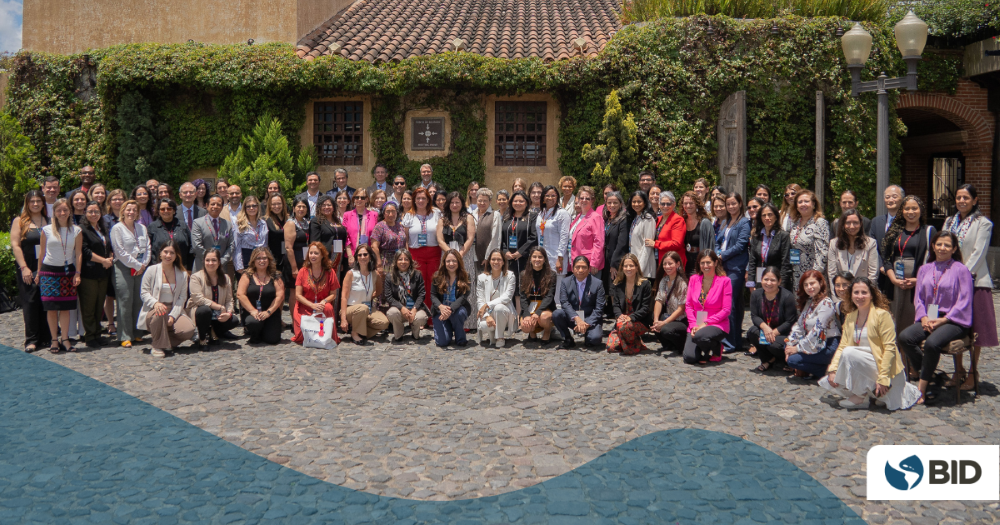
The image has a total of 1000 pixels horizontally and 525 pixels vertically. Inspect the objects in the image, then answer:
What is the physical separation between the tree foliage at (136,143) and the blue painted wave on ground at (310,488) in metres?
10.9

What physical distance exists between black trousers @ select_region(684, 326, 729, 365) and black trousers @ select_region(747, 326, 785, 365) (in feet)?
1.10

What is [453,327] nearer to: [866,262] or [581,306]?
[581,306]

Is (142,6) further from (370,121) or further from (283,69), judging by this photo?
(370,121)

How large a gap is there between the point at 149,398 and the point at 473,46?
1122cm

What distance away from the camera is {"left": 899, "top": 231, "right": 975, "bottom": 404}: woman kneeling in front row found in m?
6.20

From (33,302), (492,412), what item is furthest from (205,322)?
(492,412)

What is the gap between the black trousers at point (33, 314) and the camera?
27.0 ft

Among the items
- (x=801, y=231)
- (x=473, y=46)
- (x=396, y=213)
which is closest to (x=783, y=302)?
(x=801, y=231)

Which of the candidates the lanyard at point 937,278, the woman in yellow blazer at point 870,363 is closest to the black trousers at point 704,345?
the woman in yellow blazer at point 870,363

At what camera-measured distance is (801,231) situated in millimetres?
7777

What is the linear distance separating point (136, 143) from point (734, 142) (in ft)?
40.3

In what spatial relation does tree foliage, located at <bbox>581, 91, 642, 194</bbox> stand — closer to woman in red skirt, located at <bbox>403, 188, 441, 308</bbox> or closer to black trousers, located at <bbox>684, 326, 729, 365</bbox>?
woman in red skirt, located at <bbox>403, 188, 441, 308</bbox>

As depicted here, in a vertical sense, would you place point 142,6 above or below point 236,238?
above

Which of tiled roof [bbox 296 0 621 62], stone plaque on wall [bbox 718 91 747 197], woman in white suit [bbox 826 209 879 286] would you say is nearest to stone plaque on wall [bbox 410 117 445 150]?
tiled roof [bbox 296 0 621 62]
